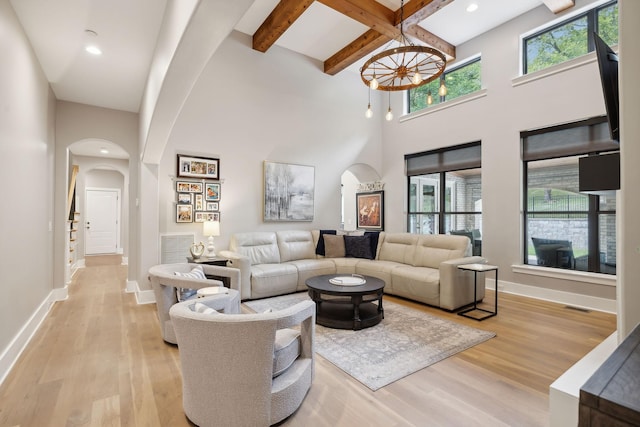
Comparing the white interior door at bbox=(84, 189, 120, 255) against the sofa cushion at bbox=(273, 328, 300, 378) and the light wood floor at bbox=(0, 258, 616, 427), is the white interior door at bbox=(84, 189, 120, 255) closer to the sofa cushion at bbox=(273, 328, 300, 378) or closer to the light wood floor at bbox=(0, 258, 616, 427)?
the light wood floor at bbox=(0, 258, 616, 427)

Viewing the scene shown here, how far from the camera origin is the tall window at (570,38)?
4141 millimetres

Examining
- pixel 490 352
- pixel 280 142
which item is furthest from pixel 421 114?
pixel 490 352

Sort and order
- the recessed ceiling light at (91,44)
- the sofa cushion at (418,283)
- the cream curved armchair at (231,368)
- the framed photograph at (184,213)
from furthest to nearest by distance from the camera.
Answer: the framed photograph at (184,213) < the sofa cushion at (418,283) < the recessed ceiling light at (91,44) < the cream curved armchair at (231,368)

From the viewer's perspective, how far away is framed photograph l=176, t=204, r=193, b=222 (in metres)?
4.76

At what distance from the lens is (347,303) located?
387 centimetres

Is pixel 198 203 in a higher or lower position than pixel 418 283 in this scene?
higher

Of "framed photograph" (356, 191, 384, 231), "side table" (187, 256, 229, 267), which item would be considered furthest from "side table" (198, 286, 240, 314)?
"framed photograph" (356, 191, 384, 231)

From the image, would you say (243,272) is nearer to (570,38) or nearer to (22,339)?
(22,339)

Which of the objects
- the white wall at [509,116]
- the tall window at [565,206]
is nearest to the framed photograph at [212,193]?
the white wall at [509,116]

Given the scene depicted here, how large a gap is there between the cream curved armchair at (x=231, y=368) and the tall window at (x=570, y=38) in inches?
208

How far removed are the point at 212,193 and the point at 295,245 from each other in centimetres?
163

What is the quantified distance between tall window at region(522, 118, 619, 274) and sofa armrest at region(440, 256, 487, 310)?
1.46m

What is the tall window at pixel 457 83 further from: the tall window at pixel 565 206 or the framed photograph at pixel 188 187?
the framed photograph at pixel 188 187

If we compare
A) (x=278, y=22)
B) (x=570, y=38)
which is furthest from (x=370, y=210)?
(x=570, y=38)
